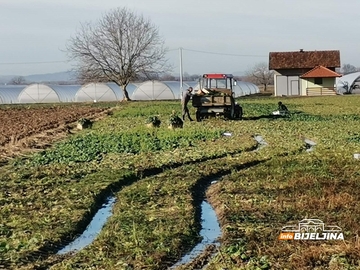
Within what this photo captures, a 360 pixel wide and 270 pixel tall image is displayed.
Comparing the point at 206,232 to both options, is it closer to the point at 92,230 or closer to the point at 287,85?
the point at 92,230

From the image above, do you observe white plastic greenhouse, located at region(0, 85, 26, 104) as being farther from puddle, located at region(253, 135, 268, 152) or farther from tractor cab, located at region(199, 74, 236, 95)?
puddle, located at region(253, 135, 268, 152)

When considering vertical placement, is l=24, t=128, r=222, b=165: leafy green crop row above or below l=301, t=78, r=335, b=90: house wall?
below

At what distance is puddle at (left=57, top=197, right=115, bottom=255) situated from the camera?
25.7 feet

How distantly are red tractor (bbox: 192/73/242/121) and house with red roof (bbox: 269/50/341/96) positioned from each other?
1439 inches

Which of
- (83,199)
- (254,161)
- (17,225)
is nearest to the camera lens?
(17,225)

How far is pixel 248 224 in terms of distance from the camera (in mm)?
8391

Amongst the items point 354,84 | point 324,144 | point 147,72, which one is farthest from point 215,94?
point 354,84

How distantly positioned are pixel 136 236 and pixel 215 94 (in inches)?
797

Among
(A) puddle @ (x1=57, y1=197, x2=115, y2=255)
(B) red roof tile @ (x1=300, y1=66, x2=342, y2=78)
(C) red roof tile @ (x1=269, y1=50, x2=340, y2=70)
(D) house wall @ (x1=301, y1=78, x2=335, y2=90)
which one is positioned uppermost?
(C) red roof tile @ (x1=269, y1=50, x2=340, y2=70)

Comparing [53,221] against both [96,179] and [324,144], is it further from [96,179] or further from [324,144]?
[324,144]

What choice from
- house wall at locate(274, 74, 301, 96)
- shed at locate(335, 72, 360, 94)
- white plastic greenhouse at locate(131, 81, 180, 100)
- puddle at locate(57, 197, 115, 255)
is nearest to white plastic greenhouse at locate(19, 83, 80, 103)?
white plastic greenhouse at locate(131, 81, 180, 100)

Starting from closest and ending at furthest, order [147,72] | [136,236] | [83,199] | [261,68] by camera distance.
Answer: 1. [136,236]
2. [83,199]
3. [147,72]
4. [261,68]

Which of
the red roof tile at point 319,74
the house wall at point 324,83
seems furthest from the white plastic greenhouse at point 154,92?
the house wall at point 324,83

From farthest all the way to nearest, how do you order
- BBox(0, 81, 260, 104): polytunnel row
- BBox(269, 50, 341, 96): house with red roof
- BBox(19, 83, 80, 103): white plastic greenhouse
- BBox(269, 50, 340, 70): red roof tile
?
BBox(269, 50, 340, 70): red roof tile < BBox(269, 50, 341, 96): house with red roof < BBox(0, 81, 260, 104): polytunnel row < BBox(19, 83, 80, 103): white plastic greenhouse
